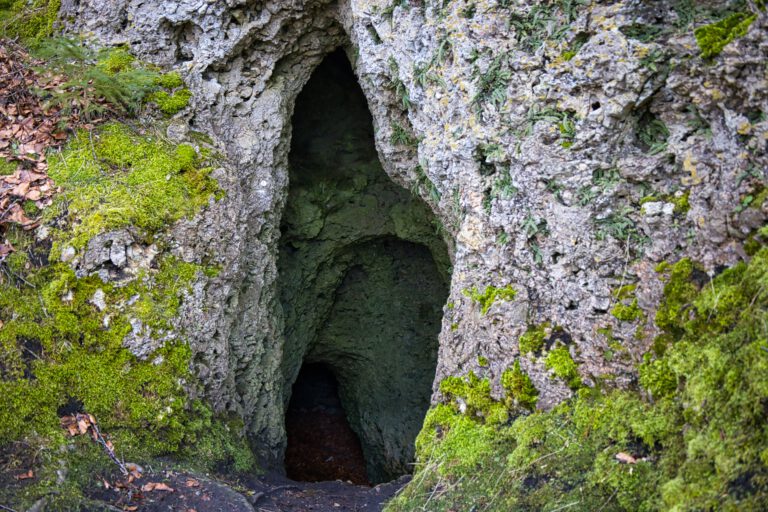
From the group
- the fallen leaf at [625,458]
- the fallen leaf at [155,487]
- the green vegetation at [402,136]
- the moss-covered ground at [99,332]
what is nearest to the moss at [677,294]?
the fallen leaf at [625,458]

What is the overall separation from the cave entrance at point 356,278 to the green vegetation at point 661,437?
3.76m

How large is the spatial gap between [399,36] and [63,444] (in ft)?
13.0

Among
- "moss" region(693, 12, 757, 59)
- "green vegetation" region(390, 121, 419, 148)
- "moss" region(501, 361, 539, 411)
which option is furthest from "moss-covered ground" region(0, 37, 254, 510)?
"moss" region(693, 12, 757, 59)

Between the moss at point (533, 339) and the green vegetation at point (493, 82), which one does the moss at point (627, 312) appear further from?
the green vegetation at point (493, 82)

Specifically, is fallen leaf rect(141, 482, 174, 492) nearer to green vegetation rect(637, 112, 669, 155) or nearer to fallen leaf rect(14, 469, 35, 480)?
fallen leaf rect(14, 469, 35, 480)

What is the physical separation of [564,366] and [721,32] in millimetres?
2053

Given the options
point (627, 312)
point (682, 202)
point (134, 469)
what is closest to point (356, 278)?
point (134, 469)

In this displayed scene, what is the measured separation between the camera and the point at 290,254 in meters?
7.82

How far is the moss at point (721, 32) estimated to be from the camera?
3.16m

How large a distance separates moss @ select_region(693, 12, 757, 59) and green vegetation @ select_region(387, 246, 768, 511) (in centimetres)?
114

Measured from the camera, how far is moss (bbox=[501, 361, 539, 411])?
390cm

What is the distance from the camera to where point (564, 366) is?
12.5 ft

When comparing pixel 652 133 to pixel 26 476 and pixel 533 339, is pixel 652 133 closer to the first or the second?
pixel 533 339

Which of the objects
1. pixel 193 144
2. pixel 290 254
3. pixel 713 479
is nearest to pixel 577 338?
pixel 713 479
